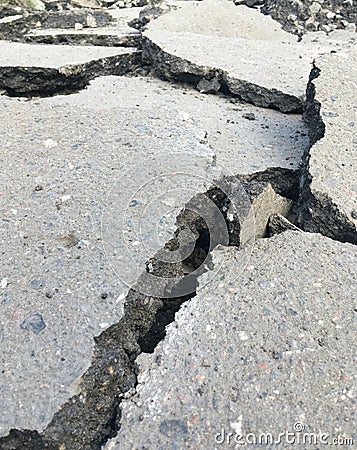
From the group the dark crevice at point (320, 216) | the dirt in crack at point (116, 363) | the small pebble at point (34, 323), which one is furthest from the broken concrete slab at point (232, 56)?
the small pebble at point (34, 323)

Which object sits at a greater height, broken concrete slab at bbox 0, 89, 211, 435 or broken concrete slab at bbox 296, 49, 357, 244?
broken concrete slab at bbox 296, 49, 357, 244

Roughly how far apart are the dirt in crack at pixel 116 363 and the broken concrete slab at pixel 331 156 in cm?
25

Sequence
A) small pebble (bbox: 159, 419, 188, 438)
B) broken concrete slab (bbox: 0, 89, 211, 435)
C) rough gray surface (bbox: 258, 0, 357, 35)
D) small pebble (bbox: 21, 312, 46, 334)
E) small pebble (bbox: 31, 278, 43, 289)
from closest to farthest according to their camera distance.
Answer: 1. small pebble (bbox: 159, 419, 188, 438)
2. broken concrete slab (bbox: 0, 89, 211, 435)
3. small pebble (bbox: 21, 312, 46, 334)
4. small pebble (bbox: 31, 278, 43, 289)
5. rough gray surface (bbox: 258, 0, 357, 35)

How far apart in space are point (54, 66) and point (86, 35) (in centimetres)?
99

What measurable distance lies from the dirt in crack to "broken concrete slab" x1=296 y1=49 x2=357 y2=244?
0.82 feet

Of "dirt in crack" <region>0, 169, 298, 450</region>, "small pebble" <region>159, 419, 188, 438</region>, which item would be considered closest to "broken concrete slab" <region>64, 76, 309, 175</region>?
"dirt in crack" <region>0, 169, 298, 450</region>

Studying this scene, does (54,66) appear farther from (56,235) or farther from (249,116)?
(56,235)

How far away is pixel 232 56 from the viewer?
11.6 ft

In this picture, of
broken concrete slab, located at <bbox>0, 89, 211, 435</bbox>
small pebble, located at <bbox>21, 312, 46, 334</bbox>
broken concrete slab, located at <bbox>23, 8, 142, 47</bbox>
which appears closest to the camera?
broken concrete slab, located at <bbox>0, 89, 211, 435</bbox>

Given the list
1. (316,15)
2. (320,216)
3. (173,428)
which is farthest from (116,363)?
(316,15)

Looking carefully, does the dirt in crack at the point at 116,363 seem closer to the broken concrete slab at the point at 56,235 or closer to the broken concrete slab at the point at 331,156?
the broken concrete slab at the point at 56,235

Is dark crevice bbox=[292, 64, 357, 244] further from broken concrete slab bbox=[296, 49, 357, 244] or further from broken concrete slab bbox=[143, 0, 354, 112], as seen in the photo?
broken concrete slab bbox=[143, 0, 354, 112]

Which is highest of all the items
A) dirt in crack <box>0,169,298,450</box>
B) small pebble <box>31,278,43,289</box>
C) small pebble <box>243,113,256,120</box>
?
small pebble <box>31,278,43,289</box>

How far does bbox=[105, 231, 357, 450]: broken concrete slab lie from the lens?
143cm
